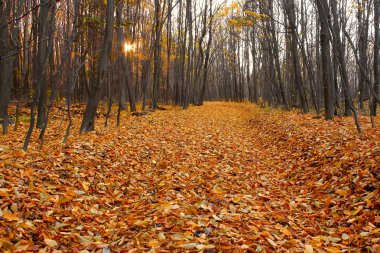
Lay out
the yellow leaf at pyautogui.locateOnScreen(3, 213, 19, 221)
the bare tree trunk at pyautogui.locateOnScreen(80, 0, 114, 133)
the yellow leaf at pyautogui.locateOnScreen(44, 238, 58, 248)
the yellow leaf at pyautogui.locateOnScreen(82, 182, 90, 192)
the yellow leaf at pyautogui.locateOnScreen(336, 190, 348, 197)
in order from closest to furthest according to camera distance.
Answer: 1. the yellow leaf at pyautogui.locateOnScreen(44, 238, 58, 248)
2. the yellow leaf at pyautogui.locateOnScreen(3, 213, 19, 221)
3. the yellow leaf at pyautogui.locateOnScreen(336, 190, 348, 197)
4. the yellow leaf at pyautogui.locateOnScreen(82, 182, 90, 192)
5. the bare tree trunk at pyautogui.locateOnScreen(80, 0, 114, 133)

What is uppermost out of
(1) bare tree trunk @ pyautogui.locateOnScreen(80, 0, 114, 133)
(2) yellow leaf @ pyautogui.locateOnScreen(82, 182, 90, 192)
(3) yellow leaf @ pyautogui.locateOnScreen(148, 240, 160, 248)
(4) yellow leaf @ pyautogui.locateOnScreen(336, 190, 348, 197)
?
(1) bare tree trunk @ pyautogui.locateOnScreen(80, 0, 114, 133)

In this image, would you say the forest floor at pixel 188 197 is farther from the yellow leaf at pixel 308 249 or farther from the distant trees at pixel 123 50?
the distant trees at pixel 123 50

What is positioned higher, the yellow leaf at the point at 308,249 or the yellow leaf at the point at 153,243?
the yellow leaf at the point at 153,243

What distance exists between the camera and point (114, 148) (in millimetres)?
6410

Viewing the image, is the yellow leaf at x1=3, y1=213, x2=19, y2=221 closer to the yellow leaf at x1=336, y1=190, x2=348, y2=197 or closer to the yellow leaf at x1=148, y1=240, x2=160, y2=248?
the yellow leaf at x1=148, y1=240, x2=160, y2=248

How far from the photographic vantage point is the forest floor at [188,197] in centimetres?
295

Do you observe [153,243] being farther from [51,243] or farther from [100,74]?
[100,74]

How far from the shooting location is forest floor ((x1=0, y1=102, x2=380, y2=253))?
2.95 meters

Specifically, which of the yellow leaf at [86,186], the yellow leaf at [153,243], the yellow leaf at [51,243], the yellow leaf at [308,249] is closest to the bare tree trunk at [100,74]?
the yellow leaf at [86,186]

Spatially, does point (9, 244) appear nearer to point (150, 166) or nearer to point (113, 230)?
point (113, 230)

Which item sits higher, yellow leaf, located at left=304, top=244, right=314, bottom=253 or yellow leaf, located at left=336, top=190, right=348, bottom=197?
yellow leaf, located at left=336, top=190, right=348, bottom=197

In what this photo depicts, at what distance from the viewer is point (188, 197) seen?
4340 millimetres

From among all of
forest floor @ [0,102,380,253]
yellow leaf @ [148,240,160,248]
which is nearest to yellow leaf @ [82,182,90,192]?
forest floor @ [0,102,380,253]

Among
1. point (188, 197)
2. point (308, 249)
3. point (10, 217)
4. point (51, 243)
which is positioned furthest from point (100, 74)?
point (308, 249)
